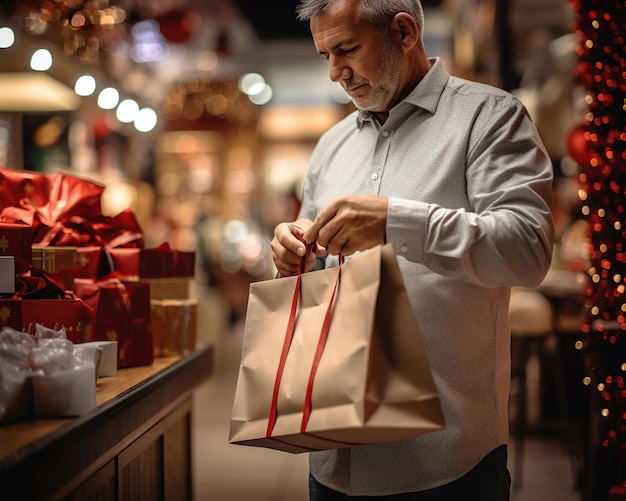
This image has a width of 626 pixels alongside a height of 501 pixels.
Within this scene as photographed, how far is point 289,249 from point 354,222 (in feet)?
0.77

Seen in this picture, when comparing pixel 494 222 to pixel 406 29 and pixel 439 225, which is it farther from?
pixel 406 29

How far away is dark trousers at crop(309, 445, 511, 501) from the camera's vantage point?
1437 mm

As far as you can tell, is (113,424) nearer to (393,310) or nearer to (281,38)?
(393,310)

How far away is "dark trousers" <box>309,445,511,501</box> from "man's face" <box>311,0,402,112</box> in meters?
0.84

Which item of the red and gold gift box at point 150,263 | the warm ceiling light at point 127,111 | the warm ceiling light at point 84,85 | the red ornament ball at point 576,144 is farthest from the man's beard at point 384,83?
the warm ceiling light at point 127,111

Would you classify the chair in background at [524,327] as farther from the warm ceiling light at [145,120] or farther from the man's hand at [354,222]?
the man's hand at [354,222]

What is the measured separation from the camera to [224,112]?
10.4 meters

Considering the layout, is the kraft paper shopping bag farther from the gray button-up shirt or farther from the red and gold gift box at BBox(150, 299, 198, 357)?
the red and gold gift box at BBox(150, 299, 198, 357)

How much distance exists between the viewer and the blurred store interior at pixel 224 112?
14.3 ft

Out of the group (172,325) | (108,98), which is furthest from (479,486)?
(108,98)

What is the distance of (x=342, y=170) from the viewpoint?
1771 mm

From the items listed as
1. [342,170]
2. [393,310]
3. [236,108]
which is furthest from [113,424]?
[236,108]

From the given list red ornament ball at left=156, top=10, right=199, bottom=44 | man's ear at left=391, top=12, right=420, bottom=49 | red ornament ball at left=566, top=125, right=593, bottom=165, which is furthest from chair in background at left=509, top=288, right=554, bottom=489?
red ornament ball at left=156, top=10, right=199, bottom=44

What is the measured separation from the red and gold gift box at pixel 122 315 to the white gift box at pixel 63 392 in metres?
0.43
